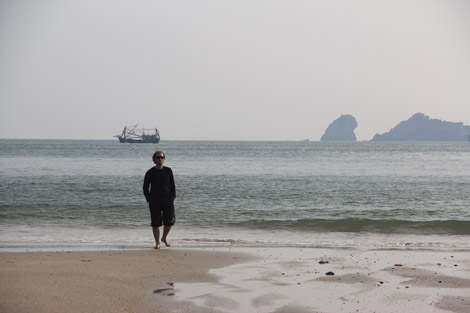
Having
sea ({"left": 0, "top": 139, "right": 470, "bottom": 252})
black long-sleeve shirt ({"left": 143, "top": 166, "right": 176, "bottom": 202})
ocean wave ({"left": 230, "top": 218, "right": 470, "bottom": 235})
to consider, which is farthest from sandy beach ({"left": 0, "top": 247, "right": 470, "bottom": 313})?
ocean wave ({"left": 230, "top": 218, "right": 470, "bottom": 235})

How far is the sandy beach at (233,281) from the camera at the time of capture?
6.72 metres

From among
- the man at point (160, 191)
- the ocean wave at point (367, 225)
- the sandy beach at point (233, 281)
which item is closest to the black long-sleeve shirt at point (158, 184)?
the man at point (160, 191)

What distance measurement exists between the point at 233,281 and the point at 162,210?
3324 millimetres

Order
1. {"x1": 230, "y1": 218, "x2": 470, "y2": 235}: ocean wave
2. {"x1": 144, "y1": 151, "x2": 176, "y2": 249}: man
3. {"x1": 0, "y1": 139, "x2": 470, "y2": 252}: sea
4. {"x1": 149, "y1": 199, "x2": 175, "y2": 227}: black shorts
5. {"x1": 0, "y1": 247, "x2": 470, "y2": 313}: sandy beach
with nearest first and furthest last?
{"x1": 0, "y1": 247, "x2": 470, "y2": 313}: sandy beach → {"x1": 144, "y1": 151, "x2": 176, "y2": 249}: man → {"x1": 149, "y1": 199, "x2": 175, "y2": 227}: black shorts → {"x1": 0, "y1": 139, "x2": 470, "y2": 252}: sea → {"x1": 230, "y1": 218, "x2": 470, "y2": 235}: ocean wave

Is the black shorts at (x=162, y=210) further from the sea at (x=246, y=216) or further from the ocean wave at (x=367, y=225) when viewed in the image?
the ocean wave at (x=367, y=225)

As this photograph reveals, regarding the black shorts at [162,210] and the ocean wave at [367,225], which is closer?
the black shorts at [162,210]

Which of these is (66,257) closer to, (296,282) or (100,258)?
(100,258)

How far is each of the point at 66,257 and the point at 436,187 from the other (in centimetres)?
2455

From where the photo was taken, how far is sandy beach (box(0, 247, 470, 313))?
6.72 meters

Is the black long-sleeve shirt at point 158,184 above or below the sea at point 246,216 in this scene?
above

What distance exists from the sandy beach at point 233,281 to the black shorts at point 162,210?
611 millimetres

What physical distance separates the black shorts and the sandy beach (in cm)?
61

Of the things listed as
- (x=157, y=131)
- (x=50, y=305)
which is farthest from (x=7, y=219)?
(x=157, y=131)

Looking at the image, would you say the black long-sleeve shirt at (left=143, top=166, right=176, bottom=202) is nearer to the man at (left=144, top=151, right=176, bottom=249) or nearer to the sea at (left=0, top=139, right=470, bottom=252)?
the man at (left=144, top=151, right=176, bottom=249)
